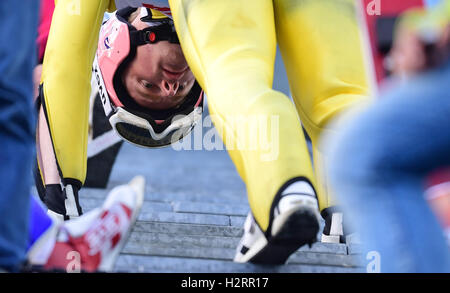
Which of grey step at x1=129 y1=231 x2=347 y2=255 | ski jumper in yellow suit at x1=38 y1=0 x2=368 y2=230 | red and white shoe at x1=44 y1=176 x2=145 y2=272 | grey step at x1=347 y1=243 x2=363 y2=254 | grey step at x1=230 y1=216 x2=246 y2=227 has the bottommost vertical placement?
grey step at x1=230 y1=216 x2=246 y2=227

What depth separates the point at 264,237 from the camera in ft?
5.55

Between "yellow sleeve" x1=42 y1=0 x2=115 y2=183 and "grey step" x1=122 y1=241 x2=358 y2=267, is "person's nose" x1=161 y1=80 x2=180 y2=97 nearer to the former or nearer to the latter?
"yellow sleeve" x1=42 y1=0 x2=115 y2=183

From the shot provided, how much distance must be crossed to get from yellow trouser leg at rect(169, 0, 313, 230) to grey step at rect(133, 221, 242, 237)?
637 millimetres

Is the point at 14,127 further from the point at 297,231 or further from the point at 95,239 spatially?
the point at 297,231

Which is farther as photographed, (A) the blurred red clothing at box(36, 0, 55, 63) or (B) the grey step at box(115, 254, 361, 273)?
(A) the blurred red clothing at box(36, 0, 55, 63)

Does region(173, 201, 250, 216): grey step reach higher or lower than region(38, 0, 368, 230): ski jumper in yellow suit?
lower

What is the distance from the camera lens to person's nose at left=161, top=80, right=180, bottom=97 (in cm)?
246

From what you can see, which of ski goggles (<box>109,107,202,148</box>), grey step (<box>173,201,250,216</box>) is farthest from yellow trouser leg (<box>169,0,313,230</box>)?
grey step (<box>173,201,250,216</box>)

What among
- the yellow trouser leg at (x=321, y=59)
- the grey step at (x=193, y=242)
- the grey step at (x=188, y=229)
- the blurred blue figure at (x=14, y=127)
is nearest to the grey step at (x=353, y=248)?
the grey step at (x=193, y=242)

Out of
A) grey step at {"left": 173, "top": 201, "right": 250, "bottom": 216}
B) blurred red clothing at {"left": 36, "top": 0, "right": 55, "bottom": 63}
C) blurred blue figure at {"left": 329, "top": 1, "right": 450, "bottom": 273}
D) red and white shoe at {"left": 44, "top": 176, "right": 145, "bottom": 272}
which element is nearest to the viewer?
blurred blue figure at {"left": 329, "top": 1, "right": 450, "bottom": 273}

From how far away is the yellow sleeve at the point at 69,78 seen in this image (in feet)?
7.57

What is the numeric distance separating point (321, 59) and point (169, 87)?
26.4 inches

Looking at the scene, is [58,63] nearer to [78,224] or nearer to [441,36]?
[78,224]
